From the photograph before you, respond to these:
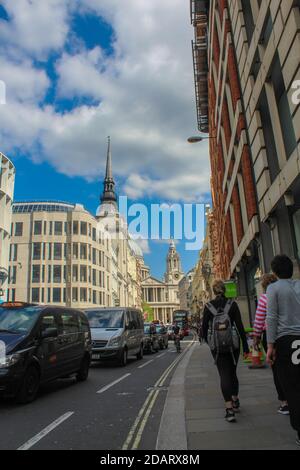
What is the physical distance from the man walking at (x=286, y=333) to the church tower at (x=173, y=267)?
175m

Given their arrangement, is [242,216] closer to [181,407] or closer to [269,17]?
[269,17]

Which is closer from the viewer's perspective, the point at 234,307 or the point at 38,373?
the point at 234,307

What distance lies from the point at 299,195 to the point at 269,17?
546cm

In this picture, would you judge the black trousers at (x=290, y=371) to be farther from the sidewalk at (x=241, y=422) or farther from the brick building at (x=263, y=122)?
the brick building at (x=263, y=122)

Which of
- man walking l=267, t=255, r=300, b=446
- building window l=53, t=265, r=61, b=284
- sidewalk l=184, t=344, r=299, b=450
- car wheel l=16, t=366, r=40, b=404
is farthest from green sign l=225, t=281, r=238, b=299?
building window l=53, t=265, r=61, b=284

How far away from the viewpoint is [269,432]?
4.65 metres

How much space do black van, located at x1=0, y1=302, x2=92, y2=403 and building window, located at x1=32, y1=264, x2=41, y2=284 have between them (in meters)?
54.1

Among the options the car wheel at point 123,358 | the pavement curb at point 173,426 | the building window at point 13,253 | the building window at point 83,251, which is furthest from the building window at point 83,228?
the pavement curb at point 173,426

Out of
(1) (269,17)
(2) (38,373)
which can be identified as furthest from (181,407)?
(1) (269,17)

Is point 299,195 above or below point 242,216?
below

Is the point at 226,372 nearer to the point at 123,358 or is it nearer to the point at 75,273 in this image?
the point at 123,358

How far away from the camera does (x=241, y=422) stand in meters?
5.21

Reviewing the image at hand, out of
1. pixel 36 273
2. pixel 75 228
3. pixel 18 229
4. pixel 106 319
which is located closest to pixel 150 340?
pixel 106 319

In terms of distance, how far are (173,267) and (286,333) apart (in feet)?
586
